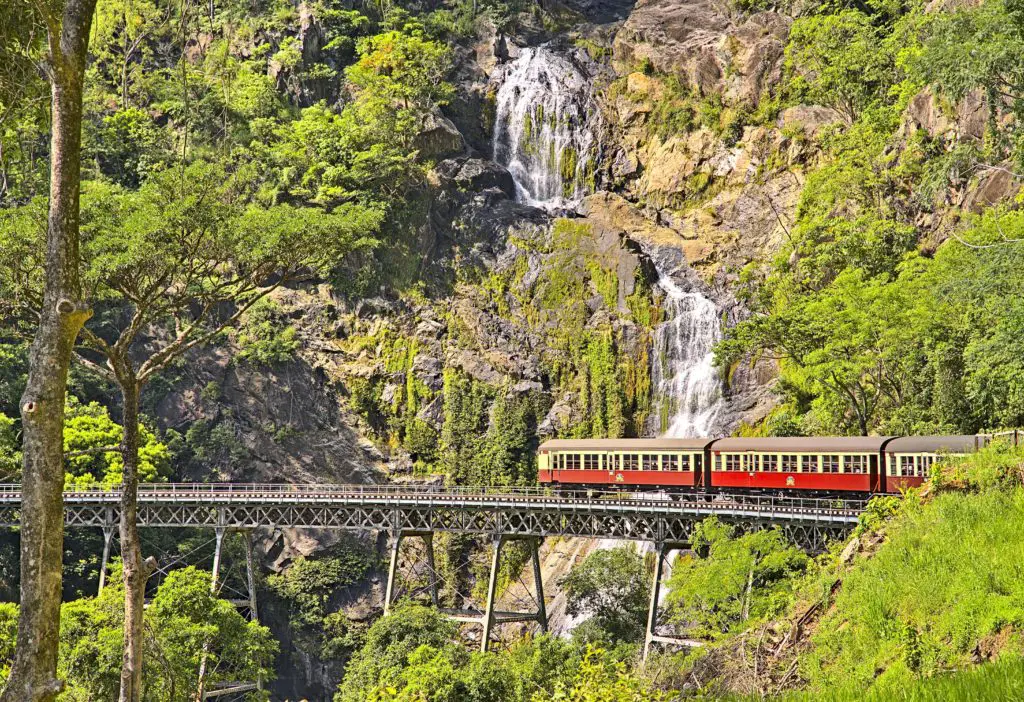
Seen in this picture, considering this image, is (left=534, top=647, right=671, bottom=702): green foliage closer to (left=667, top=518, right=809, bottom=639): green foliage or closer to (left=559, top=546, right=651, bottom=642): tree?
(left=667, top=518, right=809, bottom=639): green foliage

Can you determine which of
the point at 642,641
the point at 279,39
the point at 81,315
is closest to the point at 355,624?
the point at 642,641

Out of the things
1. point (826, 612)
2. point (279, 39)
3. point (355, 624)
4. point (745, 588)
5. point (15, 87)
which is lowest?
point (355, 624)

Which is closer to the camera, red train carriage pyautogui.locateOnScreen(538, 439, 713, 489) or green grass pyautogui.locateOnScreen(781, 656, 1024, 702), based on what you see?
green grass pyautogui.locateOnScreen(781, 656, 1024, 702)

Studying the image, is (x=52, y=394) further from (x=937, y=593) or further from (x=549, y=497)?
(x=549, y=497)

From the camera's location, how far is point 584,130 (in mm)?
71188

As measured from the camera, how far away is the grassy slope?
1281 cm

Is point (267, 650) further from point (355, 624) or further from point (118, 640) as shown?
point (355, 624)

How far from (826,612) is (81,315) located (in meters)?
11.8

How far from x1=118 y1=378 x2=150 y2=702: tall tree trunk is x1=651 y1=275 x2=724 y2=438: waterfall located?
129ft

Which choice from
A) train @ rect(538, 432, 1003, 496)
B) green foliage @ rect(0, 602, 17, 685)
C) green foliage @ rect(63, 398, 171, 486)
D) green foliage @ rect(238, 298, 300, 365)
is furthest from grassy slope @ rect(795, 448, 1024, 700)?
green foliage @ rect(238, 298, 300, 365)

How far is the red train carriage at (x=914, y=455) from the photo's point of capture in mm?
34469

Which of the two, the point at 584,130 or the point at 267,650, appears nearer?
the point at 267,650

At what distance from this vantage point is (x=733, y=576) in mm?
31641

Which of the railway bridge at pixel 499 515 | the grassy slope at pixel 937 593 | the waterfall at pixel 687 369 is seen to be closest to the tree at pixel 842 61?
the waterfall at pixel 687 369
